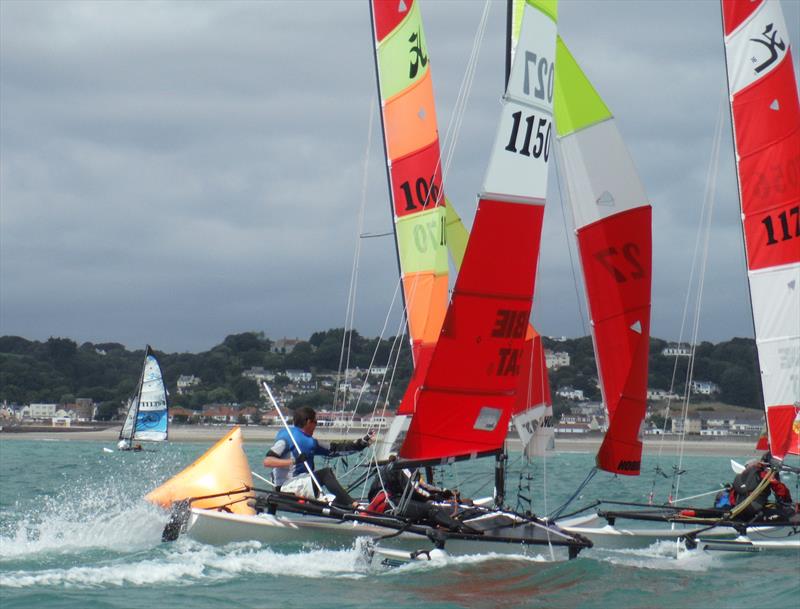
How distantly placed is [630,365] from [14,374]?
327 ft

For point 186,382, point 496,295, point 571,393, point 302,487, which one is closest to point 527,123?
point 496,295

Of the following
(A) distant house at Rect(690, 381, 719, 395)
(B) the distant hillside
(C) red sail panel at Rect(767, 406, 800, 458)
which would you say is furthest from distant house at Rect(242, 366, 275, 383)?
(C) red sail panel at Rect(767, 406, 800, 458)

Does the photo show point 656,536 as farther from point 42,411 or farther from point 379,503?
point 42,411

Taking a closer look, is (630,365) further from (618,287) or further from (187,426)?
(187,426)

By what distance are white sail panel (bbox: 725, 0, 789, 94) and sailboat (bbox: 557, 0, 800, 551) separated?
12mm

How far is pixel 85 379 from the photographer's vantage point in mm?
111500

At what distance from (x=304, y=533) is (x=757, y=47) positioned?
805 centimetres

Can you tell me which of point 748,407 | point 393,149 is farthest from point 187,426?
point 393,149

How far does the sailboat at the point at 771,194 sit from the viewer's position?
14828 mm

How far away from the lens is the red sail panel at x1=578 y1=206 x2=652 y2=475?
13.6 m

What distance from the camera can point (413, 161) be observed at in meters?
15.4

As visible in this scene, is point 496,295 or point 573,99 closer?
point 496,295

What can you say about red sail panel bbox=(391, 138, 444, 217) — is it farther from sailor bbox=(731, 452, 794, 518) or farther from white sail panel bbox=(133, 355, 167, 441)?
white sail panel bbox=(133, 355, 167, 441)

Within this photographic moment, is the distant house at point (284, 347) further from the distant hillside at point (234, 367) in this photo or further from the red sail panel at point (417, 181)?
the red sail panel at point (417, 181)
